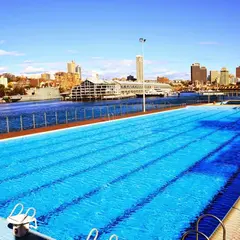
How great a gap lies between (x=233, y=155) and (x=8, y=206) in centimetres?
859

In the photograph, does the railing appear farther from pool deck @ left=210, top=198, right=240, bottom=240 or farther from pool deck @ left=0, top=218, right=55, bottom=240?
pool deck @ left=210, top=198, right=240, bottom=240

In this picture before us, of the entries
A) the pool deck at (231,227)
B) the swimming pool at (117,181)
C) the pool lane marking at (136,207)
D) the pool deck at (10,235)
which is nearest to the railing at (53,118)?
the swimming pool at (117,181)

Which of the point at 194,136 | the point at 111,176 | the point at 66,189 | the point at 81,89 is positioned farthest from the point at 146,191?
the point at 81,89

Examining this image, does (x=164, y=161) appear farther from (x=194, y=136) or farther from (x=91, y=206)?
(x=194, y=136)

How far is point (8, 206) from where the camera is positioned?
21.1 ft

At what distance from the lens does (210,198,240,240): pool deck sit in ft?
14.2

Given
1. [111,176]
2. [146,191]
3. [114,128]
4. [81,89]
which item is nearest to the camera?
[146,191]

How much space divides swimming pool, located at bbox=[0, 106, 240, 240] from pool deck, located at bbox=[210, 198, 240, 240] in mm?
822

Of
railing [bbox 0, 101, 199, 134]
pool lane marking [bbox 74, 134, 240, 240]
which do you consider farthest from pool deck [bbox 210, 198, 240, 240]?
railing [bbox 0, 101, 199, 134]

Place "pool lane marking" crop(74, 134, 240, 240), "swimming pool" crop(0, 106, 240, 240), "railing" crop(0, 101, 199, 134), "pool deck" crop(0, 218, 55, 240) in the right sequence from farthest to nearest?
"railing" crop(0, 101, 199, 134), "swimming pool" crop(0, 106, 240, 240), "pool lane marking" crop(74, 134, 240, 240), "pool deck" crop(0, 218, 55, 240)

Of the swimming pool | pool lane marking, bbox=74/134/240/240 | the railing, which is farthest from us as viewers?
the railing

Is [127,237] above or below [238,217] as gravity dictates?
below

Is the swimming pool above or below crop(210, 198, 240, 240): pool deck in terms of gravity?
below

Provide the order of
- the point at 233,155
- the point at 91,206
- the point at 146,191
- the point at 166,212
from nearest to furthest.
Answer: the point at 166,212
the point at 91,206
the point at 146,191
the point at 233,155
